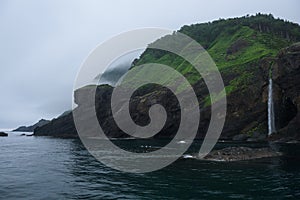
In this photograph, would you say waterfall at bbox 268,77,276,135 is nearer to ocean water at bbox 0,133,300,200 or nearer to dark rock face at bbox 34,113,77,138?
ocean water at bbox 0,133,300,200

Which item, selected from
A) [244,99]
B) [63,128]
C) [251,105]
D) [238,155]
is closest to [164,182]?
[238,155]

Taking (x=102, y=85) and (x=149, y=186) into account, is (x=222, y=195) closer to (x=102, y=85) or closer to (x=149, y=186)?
(x=149, y=186)

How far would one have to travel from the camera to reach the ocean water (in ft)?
93.2

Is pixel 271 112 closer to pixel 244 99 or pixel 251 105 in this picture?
pixel 251 105

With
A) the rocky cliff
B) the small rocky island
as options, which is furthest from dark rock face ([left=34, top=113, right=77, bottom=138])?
the small rocky island

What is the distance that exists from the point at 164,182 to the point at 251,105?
87.1 meters

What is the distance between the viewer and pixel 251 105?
112750mm

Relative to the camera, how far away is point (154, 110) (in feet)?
461

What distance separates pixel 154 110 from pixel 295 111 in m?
62.1

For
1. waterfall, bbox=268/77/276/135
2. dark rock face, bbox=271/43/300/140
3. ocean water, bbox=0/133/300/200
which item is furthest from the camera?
waterfall, bbox=268/77/276/135

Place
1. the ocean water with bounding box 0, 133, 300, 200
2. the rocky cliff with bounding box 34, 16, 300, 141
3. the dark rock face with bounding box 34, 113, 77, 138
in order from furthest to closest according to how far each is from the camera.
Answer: the dark rock face with bounding box 34, 113, 77, 138 < the rocky cliff with bounding box 34, 16, 300, 141 < the ocean water with bounding box 0, 133, 300, 200

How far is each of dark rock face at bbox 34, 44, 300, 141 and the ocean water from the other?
55319 mm

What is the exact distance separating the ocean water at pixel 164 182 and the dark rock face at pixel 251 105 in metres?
55.3

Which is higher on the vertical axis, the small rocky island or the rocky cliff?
the rocky cliff
